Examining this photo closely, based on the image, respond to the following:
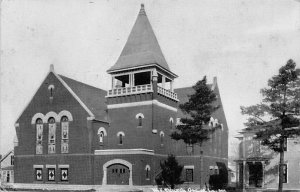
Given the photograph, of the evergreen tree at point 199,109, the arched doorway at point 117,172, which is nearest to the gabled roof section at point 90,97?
the arched doorway at point 117,172

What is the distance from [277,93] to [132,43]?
14.0 metres

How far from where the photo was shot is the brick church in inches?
1218

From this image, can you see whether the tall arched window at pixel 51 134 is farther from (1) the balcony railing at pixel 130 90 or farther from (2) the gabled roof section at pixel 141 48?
(2) the gabled roof section at pixel 141 48

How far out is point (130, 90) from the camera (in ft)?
108

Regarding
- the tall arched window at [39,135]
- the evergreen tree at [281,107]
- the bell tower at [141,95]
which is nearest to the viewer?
the evergreen tree at [281,107]

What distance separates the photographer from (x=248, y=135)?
3294 cm

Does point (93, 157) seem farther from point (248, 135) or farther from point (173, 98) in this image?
point (248, 135)

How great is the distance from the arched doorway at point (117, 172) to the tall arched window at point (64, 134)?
4.51 m

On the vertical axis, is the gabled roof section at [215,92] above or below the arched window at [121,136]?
above

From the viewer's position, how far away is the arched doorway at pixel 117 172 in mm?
29500

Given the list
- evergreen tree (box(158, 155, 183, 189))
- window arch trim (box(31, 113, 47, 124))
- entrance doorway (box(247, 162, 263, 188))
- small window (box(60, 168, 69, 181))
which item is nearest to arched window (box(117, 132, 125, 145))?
evergreen tree (box(158, 155, 183, 189))

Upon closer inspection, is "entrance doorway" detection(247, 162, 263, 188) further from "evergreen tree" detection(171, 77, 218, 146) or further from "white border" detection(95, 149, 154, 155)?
"white border" detection(95, 149, 154, 155)

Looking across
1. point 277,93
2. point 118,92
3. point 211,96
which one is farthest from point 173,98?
point 277,93

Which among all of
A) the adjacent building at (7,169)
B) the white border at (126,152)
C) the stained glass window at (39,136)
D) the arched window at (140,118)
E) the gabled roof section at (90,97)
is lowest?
the adjacent building at (7,169)
